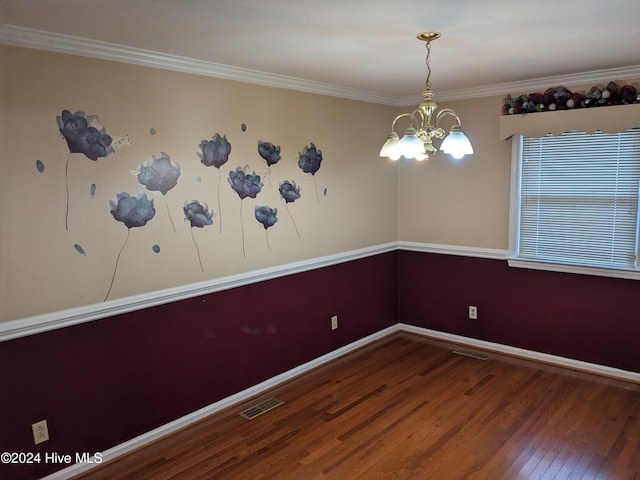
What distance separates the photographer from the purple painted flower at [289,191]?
12.1ft

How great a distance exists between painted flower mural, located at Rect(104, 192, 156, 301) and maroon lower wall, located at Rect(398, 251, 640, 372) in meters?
2.77

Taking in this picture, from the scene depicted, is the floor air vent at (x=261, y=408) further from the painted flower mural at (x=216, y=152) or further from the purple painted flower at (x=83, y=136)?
the purple painted flower at (x=83, y=136)

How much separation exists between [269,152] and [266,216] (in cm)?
47

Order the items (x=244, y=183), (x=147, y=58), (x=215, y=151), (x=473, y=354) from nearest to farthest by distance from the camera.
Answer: (x=147, y=58) < (x=215, y=151) < (x=244, y=183) < (x=473, y=354)

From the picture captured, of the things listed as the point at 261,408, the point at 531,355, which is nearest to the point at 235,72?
the point at 261,408

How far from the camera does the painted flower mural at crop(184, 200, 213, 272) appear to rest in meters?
3.10

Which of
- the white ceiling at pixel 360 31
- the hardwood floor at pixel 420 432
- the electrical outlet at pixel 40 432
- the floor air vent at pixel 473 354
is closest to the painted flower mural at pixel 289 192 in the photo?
the white ceiling at pixel 360 31

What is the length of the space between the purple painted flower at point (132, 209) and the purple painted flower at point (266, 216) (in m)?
0.82

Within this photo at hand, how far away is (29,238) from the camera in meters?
2.44

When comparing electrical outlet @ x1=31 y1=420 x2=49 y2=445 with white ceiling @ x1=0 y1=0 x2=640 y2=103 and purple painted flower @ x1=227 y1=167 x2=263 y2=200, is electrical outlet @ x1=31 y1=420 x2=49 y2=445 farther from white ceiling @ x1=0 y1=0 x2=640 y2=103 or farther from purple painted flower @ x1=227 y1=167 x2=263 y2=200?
white ceiling @ x1=0 y1=0 x2=640 y2=103

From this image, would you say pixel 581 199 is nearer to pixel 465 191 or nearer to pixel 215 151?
pixel 465 191

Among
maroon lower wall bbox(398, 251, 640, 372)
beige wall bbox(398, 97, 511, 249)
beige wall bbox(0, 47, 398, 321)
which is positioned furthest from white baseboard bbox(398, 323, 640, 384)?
beige wall bbox(0, 47, 398, 321)

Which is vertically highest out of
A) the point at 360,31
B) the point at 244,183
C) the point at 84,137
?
the point at 360,31

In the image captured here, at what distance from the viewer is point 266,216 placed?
11.7ft
